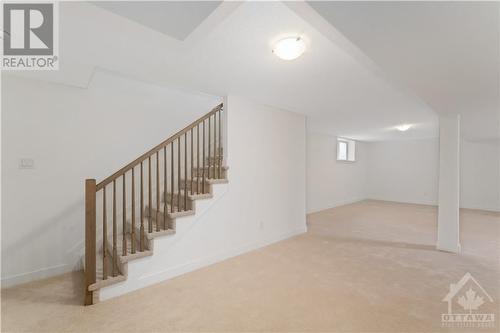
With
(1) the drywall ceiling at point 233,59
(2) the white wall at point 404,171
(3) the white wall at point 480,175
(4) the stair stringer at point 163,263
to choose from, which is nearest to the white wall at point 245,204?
Result: (4) the stair stringer at point 163,263

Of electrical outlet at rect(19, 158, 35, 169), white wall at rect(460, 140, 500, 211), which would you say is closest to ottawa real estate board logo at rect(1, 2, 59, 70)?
electrical outlet at rect(19, 158, 35, 169)

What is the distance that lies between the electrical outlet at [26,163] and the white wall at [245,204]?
1.68m

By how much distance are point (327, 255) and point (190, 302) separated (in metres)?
2.11

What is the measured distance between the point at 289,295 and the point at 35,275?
290 cm

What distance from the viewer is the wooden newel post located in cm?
227

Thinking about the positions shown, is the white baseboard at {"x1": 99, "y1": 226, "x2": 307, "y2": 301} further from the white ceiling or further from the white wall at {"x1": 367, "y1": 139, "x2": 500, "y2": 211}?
the white wall at {"x1": 367, "y1": 139, "x2": 500, "y2": 211}

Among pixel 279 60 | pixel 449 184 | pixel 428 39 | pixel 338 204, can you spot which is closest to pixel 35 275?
pixel 279 60

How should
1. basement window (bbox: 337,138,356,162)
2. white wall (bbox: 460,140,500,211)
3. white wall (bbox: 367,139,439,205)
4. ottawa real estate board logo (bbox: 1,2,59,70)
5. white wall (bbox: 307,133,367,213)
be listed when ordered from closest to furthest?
ottawa real estate board logo (bbox: 1,2,59,70)
white wall (bbox: 307,133,367,213)
white wall (bbox: 460,140,500,211)
white wall (bbox: 367,139,439,205)
basement window (bbox: 337,138,356,162)

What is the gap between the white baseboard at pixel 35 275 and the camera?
8.68ft

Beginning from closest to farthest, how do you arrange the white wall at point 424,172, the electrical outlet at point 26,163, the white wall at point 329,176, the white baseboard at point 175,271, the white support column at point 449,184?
the white baseboard at point 175,271 → the electrical outlet at point 26,163 → the white support column at point 449,184 → the white wall at point 329,176 → the white wall at point 424,172

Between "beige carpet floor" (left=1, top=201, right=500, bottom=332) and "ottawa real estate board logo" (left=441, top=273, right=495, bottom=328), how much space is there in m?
0.04

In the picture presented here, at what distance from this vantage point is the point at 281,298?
2.38m

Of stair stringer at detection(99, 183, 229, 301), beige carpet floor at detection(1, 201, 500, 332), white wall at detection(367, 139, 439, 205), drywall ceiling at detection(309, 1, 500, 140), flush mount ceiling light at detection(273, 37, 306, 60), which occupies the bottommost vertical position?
beige carpet floor at detection(1, 201, 500, 332)

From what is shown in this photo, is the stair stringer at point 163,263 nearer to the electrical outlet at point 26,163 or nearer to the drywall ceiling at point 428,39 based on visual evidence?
the electrical outlet at point 26,163
